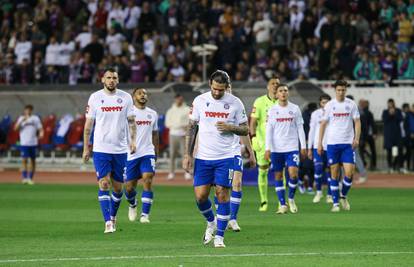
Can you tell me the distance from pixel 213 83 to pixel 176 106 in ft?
69.0

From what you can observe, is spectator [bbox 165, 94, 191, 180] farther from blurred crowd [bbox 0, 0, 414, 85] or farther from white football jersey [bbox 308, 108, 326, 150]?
white football jersey [bbox 308, 108, 326, 150]

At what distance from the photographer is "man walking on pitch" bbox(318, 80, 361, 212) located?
942 inches

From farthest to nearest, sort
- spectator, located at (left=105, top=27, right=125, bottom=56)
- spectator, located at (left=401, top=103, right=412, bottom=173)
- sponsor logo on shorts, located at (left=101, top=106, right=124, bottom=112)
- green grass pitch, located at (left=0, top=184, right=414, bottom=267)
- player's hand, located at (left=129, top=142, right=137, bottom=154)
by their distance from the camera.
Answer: spectator, located at (left=105, top=27, right=125, bottom=56) → spectator, located at (left=401, top=103, right=412, bottom=173) → player's hand, located at (left=129, top=142, right=137, bottom=154) → sponsor logo on shorts, located at (left=101, top=106, right=124, bottom=112) → green grass pitch, located at (left=0, top=184, right=414, bottom=267)

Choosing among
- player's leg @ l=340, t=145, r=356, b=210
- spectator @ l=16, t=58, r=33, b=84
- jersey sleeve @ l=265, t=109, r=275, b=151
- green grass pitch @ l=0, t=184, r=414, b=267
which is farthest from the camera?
spectator @ l=16, t=58, r=33, b=84

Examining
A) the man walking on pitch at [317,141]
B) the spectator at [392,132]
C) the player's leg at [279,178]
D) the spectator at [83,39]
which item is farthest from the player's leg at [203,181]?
the spectator at [83,39]

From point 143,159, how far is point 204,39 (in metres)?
Answer: 21.5

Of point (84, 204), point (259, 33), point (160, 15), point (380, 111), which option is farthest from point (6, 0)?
point (84, 204)

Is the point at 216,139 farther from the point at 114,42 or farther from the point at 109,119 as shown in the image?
the point at 114,42

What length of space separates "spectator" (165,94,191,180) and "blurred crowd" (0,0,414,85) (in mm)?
3567

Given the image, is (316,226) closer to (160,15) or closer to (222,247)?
(222,247)

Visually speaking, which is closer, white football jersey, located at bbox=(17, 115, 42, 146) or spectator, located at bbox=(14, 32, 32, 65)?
white football jersey, located at bbox=(17, 115, 42, 146)

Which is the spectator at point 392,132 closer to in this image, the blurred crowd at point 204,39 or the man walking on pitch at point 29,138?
the blurred crowd at point 204,39

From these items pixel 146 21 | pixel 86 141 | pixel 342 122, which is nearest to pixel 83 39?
pixel 146 21

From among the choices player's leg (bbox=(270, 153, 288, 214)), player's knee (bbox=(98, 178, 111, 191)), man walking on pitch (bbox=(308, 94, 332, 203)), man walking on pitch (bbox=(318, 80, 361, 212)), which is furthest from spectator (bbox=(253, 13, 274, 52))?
player's knee (bbox=(98, 178, 111, 191))
